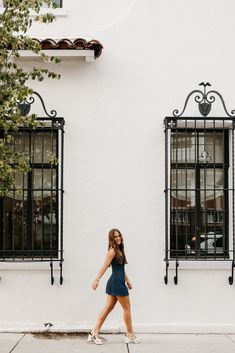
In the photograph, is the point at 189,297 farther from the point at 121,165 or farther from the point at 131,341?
the point at 121,165

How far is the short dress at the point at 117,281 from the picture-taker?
7855mm

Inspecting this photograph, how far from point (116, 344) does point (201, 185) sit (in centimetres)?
284

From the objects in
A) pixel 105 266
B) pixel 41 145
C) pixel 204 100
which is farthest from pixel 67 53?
pixel 105 266

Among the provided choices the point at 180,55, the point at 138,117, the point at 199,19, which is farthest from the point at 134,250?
the point at 199,19

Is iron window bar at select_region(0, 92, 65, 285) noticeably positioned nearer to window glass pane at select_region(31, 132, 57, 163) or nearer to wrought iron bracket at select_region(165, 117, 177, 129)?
window glass pane at select_region(31, 132, 57, 163)

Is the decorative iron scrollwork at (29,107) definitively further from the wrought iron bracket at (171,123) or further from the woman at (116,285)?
the woman at (116,285)

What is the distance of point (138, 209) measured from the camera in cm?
878

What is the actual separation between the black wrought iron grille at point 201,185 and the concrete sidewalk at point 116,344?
48.5 inches

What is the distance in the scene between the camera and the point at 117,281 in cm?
788

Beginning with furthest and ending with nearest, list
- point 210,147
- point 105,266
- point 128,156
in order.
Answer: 1. point 210,147
2. point 128,156
3. point 105,266

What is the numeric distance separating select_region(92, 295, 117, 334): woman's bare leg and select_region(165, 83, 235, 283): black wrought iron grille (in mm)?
1360

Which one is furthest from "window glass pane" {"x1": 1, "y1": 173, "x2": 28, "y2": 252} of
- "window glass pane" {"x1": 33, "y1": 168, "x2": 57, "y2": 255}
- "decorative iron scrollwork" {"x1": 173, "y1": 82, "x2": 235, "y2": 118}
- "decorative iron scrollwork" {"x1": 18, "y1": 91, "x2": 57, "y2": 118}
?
"decorative iron scrollwork" {"x1": 173, "y1": 82, "x2": 235, "y2": 118}

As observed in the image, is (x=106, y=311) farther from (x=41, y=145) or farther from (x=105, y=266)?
(x=41, y=145)

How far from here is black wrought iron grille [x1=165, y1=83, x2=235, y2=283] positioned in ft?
29.0
